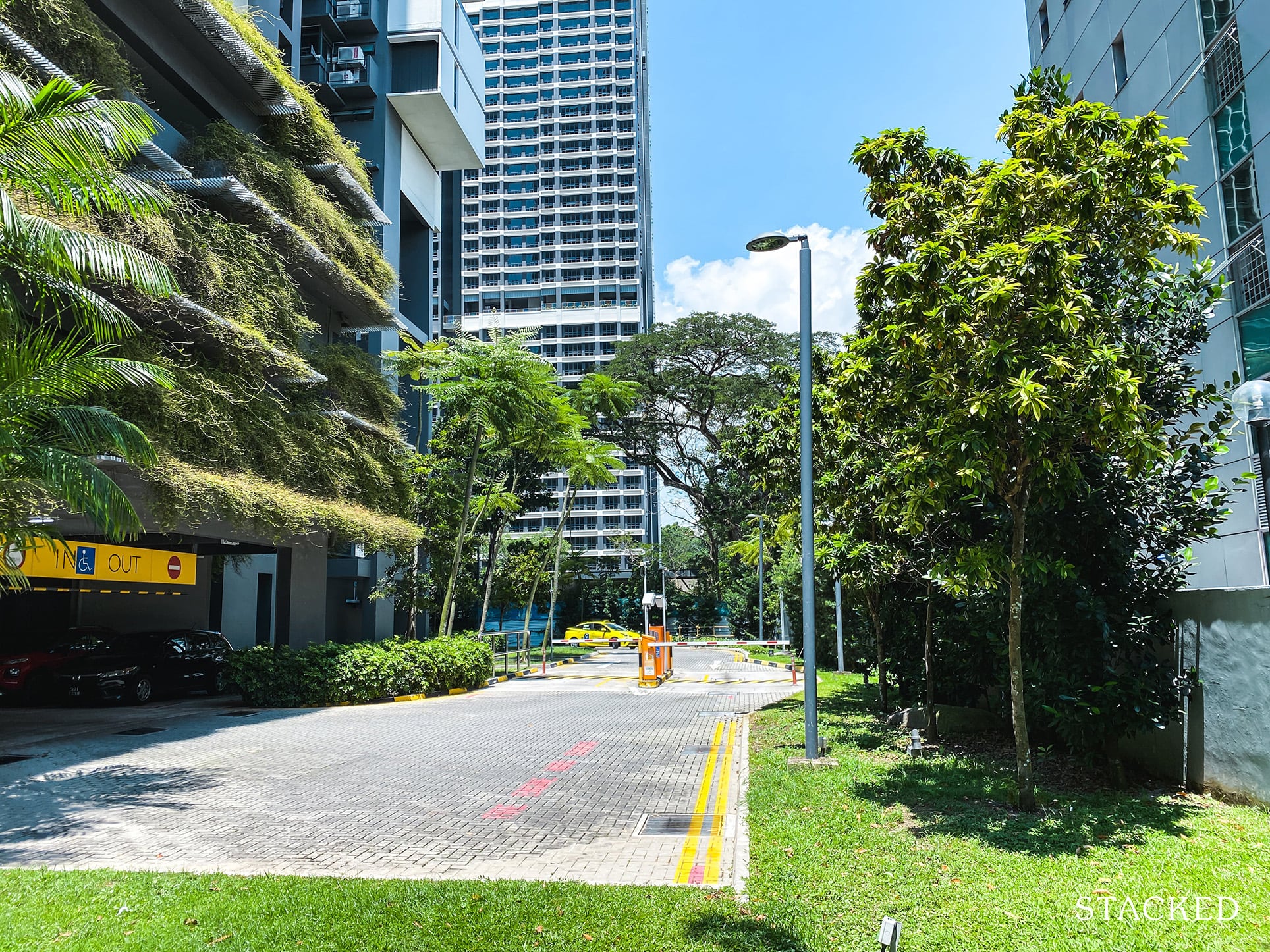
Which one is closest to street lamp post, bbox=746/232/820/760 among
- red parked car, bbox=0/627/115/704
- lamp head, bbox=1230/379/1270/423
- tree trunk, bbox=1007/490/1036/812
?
tree trunk, bbox=1007/490/1036/812

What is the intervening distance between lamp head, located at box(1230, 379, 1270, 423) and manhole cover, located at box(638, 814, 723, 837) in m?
6.43

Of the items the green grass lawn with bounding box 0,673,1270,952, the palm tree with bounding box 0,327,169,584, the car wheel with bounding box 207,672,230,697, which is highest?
the palm tree with bounding box 0,327,169,584

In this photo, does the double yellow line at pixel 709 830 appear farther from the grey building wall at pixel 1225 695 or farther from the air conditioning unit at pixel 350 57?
the air conditioning unit at pixel 350 57

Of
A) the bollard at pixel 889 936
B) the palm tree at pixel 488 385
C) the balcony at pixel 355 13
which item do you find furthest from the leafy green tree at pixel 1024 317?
the balcony at pixel 355 13

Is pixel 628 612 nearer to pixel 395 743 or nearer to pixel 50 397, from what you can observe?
pixel 395 743

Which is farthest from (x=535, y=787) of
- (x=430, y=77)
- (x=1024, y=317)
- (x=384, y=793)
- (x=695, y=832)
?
(x=430, y=77)

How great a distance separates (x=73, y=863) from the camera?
22.6 ft

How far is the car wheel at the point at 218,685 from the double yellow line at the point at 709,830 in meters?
13.1

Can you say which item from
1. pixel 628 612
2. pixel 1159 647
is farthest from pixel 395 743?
pixel 628 612

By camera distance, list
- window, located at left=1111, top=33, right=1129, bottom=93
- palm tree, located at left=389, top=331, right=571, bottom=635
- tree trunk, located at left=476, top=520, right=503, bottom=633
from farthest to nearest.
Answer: tree trunk, located at left=476, top=520, right=503, bottom=633 → palm tree, located at left=389, top=331, right=571, bottom=635 → window, located at left=1111, top=33, right=1129, bottom=93

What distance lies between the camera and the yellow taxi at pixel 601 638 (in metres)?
55.3

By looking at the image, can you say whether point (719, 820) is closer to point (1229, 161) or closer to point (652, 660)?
A: point (1229, 161)

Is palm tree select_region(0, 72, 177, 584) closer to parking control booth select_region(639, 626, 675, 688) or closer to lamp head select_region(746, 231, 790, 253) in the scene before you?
lamp head select_region(746, 231, 790, 253)

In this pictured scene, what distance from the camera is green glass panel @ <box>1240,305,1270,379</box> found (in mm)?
15391
